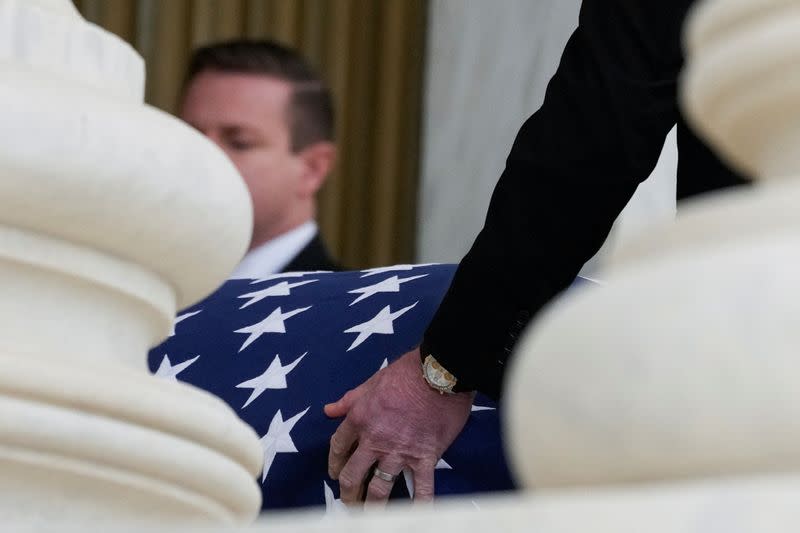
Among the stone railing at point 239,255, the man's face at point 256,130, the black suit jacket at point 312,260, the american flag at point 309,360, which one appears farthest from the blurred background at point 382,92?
the stone railing at point 239,255

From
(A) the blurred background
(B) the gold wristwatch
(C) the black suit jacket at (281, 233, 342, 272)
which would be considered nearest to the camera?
(B) the gold wristwatch

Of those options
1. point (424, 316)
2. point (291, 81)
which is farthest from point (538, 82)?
point (424, 316)

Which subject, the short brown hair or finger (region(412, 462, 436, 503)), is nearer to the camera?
finger (region(412, 462, 436, 503))

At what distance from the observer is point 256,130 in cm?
366

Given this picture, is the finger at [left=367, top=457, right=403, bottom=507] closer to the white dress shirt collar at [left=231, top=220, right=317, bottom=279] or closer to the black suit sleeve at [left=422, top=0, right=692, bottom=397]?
the black suit sleeve at [left=422, top=0, right=692, bottom=397]

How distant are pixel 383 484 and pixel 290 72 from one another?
7.59 ft

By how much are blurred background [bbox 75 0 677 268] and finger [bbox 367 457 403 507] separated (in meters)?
2.30

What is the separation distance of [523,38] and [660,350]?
3.16 m

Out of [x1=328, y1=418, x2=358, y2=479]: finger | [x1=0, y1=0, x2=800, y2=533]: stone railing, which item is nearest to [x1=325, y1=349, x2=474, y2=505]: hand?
[x1=328, y1=418, x2=358, y2=479]: finger

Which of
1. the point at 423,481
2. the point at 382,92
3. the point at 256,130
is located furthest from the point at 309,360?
the point at 382,92

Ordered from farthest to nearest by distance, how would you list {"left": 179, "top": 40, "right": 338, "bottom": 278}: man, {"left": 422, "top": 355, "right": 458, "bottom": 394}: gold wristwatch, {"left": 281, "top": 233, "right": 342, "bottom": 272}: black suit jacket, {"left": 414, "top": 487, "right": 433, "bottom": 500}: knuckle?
{"left": 179, "top": 40, "right": 338, "bottom": 278}: man, {"left": 281, "top": 233, "right": 342, "bottom": 272}: black suit jacket, {"left": 422, "top": 355, "right": 458, "bottom": 394}: gold wristwatch, {"left": 414, "top": 487, "right": 433, "bottom": 500}: knuckle

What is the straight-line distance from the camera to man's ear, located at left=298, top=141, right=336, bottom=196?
146 inches

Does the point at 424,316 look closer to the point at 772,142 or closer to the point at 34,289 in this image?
the point at 34,289

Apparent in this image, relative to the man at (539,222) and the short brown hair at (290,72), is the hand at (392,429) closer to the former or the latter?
the man at (539,222)
